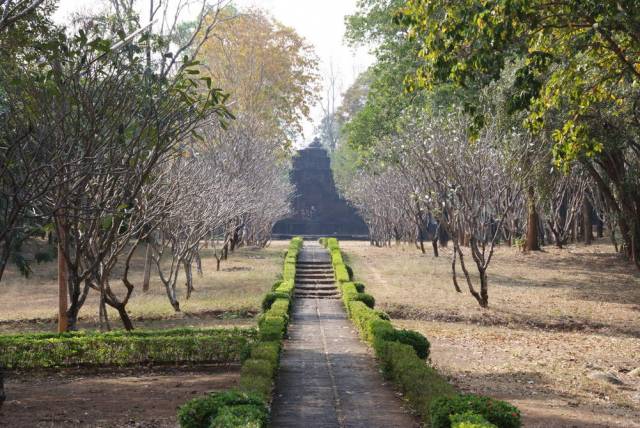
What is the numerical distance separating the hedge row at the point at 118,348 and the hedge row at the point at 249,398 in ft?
2.51

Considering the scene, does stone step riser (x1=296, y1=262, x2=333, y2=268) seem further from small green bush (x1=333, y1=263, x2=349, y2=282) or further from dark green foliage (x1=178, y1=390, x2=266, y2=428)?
dark green foliage (x1=178, y1=390, x2=266, y2=428)

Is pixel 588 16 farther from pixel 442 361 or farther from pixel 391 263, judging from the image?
pixel 391 263

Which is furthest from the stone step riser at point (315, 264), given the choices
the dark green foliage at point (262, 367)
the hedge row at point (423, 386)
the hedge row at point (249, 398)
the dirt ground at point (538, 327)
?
the hedge row at point (249, 398)

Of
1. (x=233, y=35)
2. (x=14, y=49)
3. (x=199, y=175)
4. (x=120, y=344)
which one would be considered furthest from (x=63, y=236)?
(x=233, y=35)

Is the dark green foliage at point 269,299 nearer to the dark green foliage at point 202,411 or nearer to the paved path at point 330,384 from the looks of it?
the paved path at point 330,384

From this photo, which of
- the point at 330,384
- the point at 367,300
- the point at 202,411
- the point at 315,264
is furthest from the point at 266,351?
the point at 315,264

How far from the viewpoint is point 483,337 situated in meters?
17.9

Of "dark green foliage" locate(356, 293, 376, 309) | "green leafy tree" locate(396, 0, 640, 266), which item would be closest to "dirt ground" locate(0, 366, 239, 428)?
"green leafy tree" locate(396, 0, 640, 266)

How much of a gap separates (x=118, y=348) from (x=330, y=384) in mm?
4522

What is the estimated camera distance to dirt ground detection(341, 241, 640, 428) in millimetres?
11609

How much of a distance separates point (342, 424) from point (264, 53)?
38.1 m

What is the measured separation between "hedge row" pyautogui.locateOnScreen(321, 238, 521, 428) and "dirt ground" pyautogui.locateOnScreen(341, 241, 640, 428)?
3.65ft

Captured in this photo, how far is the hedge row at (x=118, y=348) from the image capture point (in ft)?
44.5

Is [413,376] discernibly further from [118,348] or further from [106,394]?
[118,348]
